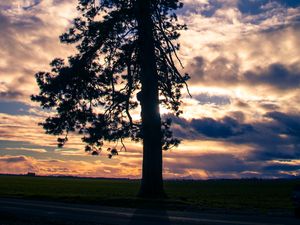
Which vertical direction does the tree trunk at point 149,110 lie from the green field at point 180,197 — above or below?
above

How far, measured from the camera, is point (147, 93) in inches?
1070

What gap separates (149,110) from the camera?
2698 centimetres

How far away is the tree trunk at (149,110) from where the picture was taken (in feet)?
86.6

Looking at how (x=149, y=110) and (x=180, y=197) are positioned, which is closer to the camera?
(x=149, y=110)

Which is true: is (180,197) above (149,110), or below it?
below

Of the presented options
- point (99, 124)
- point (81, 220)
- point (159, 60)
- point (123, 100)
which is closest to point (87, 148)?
point (99, 124)

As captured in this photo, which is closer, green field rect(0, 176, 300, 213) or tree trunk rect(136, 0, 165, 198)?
green field rect(0, 176, 300, 213)

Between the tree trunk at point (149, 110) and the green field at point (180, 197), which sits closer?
the green field at point (180, 197)

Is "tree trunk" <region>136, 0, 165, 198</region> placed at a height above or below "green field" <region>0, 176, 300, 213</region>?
above

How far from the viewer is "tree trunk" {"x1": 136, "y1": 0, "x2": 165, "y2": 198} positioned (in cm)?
2641

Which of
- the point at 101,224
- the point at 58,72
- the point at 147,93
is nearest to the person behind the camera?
the point at 101,224

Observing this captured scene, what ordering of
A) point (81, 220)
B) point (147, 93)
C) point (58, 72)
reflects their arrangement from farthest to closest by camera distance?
→ point (58, 72) → point (147, 93) → point (81, 220)

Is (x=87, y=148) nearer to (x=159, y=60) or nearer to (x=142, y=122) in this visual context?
(x=142, y=122)

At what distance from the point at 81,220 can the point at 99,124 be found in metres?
15.7
